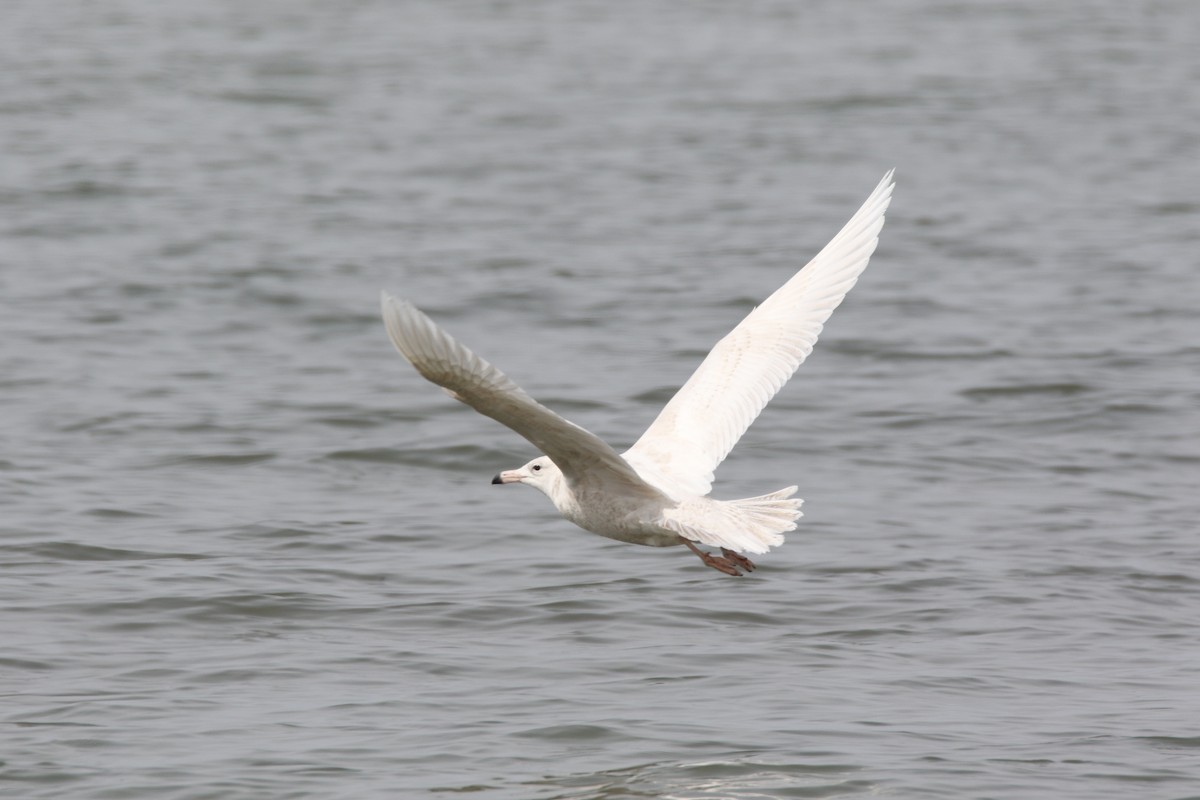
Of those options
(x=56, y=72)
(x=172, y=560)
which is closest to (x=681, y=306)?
(x=172, y=560)

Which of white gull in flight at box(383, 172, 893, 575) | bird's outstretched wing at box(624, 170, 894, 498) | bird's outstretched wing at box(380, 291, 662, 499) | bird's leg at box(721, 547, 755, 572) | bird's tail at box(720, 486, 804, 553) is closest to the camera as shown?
bird's outstretched wing at box(380, 291, 662, 499)

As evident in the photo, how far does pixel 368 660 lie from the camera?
27.8ft

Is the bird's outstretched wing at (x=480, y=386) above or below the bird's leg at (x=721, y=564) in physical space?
above

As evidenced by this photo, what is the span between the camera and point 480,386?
6.47 metres

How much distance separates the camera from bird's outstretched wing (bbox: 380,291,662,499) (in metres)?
6.27

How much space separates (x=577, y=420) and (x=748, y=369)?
3731 millimetres

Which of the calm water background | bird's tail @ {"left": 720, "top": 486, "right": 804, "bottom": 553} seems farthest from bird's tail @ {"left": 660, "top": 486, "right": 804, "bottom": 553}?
the calm water background

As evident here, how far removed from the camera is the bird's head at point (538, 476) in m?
7.95

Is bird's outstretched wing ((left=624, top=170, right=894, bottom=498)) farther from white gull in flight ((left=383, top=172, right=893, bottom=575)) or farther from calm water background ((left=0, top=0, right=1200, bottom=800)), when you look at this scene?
calm water background ((left=0, top=0, right=1200, bottom=800))

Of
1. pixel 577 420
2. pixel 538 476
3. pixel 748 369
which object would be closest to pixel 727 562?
pixel 538 476

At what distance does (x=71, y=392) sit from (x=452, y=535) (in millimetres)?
3963

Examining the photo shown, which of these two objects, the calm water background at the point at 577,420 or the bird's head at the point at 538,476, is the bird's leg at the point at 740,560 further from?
the bird's head at the point at 538,476

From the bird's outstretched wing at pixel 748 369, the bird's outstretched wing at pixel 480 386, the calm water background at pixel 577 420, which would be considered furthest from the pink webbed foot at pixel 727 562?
the bird's outstretched wing at pixel 480 386

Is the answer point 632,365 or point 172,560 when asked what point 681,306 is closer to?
point 632,365
